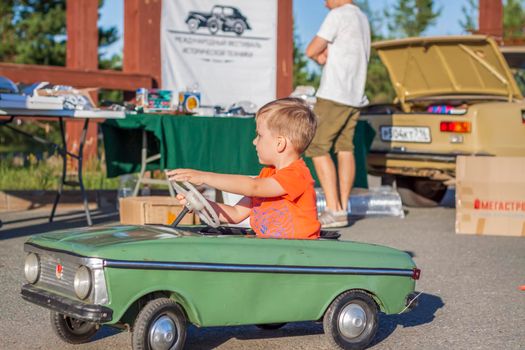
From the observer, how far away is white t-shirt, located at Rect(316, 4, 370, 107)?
852 centimetres

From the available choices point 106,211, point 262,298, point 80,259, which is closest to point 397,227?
point 106,211

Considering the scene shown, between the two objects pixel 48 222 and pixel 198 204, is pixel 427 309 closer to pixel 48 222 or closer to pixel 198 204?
pixel 198 204

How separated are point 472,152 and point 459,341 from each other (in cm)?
501

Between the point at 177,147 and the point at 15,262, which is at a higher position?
the point at 177,147

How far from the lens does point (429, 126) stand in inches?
376

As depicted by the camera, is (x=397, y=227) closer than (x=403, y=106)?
Yes

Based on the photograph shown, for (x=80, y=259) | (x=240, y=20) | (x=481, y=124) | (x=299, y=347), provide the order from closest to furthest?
(x=80, y=259) < (x=299, y=347) < (x=481, y=124) < (x=240, y=20)

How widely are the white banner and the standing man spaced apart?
3.94 m

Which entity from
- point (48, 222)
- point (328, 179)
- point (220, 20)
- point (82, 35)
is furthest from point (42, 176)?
point (328, 179)

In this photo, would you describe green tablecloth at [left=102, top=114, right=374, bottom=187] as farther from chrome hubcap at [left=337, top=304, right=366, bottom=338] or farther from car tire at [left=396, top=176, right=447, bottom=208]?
chrome hubcap at [left=337, top=304, right=366, bottom=338]

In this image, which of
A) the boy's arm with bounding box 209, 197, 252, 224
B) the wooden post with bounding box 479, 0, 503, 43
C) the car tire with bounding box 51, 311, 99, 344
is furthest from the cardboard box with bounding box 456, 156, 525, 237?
the wooden post with bounding box 479, 0, 503, 43

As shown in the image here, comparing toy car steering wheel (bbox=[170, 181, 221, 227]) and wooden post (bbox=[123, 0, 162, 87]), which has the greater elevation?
wooden post (bbox=[123, 0, 162, 87])

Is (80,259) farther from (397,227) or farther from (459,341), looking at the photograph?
(397,227)

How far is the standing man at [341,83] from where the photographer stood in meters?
8.49
